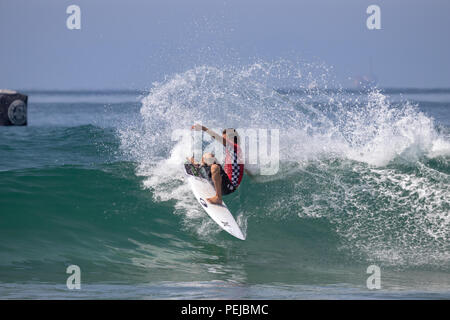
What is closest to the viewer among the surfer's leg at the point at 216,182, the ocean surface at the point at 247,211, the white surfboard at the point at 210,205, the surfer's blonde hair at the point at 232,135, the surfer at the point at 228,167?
the ocean surface at the point at 247,211

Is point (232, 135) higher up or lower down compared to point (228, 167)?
higher up

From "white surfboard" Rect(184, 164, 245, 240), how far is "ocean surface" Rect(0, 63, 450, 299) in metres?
0.34

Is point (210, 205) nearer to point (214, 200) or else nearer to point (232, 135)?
point (214, 200)

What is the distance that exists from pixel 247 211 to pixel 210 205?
1111mm

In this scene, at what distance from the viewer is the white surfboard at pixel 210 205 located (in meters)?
8.73

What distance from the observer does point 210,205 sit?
29.7 feet

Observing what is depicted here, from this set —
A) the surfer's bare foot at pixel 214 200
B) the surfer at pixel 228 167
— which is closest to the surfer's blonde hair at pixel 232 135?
the surfer at pixel 228 167

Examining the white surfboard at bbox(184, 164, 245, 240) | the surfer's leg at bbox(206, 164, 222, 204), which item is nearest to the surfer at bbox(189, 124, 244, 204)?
the surfer's leg at bbox(206, 164, 222, 204)

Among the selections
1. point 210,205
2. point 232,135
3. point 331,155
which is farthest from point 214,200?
point 331,155

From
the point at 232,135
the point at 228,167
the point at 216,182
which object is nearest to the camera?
the point at 216,182

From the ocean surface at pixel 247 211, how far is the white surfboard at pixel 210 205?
1.11 ft

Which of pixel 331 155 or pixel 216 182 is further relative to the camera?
pixel 331 155

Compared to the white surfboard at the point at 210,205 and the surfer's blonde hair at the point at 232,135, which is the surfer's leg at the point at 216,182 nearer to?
the white surfboard at the point at 210,205

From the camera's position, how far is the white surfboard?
8.73 meters
